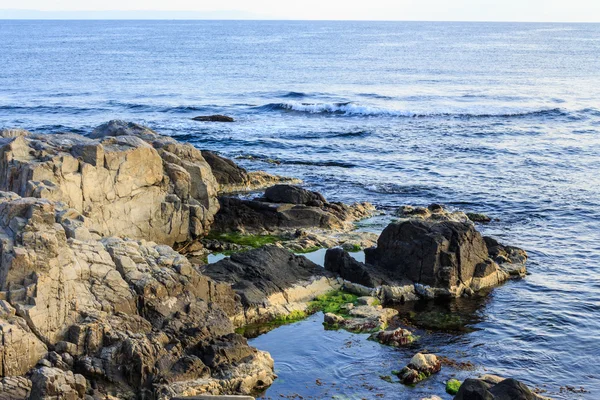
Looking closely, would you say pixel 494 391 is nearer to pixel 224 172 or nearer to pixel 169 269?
pixel 169 269

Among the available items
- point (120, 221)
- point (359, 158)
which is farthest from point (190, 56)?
point (120, 221)

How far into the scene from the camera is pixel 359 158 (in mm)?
55688

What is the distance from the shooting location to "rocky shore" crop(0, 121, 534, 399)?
20.7 m

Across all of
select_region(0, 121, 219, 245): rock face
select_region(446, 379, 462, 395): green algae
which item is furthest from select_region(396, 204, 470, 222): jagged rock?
select_region(446, 379, 462, 395): green algae

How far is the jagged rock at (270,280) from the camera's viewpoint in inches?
1051

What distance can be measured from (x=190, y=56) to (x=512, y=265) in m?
122

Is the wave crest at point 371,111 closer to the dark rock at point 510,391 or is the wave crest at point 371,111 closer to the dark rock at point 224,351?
the dark rock at point 224,351

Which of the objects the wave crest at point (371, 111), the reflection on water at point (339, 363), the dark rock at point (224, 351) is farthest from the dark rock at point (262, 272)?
the wave crest at point (371, 111)

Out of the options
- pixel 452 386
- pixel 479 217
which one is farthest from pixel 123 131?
pixel 452 386

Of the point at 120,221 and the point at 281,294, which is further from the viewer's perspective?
the point at 120,221

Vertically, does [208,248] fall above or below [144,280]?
below

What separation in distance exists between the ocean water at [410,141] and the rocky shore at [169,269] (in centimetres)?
150

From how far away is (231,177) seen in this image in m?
44.2

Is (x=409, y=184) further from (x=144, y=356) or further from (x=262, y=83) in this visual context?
(x=262, y=83)
